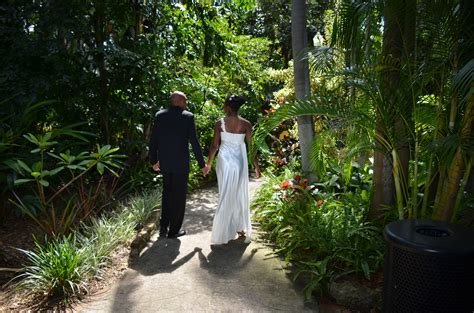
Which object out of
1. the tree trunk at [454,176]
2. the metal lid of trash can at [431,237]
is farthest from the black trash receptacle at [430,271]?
the tree trunk at [454,176]

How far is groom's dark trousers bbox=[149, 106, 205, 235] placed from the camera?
4562 millimetres

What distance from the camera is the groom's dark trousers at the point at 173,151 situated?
456 cm

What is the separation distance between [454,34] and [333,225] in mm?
2119

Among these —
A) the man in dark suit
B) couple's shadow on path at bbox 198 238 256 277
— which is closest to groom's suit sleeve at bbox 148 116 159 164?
the man in dark suit

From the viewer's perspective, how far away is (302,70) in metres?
5.27

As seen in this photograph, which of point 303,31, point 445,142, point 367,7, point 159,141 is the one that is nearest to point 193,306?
point 159,141

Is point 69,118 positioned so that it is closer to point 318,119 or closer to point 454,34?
point 318,119

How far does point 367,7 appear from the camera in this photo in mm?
3381

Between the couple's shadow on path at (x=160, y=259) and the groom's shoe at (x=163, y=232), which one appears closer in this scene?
the couple's shadow on path at (x=160, y=259)

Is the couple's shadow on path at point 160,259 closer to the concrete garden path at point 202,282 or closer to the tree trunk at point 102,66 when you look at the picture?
the concrete garden path at point 202,282

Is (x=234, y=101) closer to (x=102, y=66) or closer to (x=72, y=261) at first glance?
(x=72, y=261)

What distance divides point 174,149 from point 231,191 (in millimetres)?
823

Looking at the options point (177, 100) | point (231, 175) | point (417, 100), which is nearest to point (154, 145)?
point (177, 100)

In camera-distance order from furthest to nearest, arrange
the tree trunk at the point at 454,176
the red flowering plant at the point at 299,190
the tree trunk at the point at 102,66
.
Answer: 1. the tree trunk at the point at 102,66
2. the red flowering plant at the point at 299,190
3. the tree trunk at the point at 454,176
